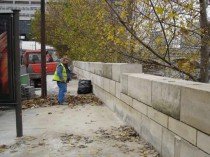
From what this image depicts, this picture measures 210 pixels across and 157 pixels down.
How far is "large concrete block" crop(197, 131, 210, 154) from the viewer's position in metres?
4.11

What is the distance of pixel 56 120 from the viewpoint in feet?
30.1

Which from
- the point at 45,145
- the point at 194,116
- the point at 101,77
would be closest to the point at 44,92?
the point at 101,77

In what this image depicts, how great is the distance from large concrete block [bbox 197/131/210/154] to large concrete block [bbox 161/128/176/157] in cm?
85

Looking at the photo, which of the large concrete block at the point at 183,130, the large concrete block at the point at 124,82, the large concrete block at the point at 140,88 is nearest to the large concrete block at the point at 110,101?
the large concrete block at the point at 124,82

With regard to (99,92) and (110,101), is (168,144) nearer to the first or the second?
(110,101)

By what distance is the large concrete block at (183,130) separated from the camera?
454 centimetres

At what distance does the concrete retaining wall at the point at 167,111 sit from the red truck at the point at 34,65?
12649 millimetres

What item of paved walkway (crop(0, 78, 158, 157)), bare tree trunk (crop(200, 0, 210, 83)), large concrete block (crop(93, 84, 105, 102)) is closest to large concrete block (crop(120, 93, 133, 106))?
paved walkway (crop(0, 78, 158, 157))

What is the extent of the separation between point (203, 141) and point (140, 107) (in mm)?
2858

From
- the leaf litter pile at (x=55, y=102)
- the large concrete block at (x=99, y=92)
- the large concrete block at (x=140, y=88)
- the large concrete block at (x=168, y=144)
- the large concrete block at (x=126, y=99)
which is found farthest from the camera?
the leaf litter pile at (x=55, y=102)

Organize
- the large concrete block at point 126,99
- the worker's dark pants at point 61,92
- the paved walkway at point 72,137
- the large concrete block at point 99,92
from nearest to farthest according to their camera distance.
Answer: the paved walkway at point 72,137
the large concrete block at point 126,99
the large concrete block at point 99,92
the worker's dark pants at point 61,92

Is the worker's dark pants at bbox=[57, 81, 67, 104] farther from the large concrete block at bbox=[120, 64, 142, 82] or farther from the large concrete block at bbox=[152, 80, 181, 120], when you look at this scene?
the large concrete block at bbox=[152, 80, 181, 120]

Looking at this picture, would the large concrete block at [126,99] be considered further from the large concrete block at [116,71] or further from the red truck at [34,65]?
the red truck at [34,65]

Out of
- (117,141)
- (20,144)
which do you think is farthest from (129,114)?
(20,144)
